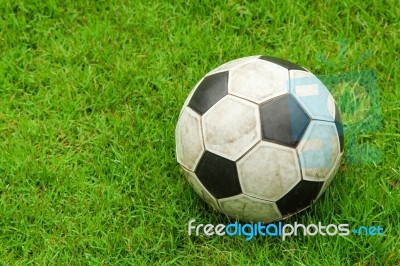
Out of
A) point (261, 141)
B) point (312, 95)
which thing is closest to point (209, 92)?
point (261, 141)

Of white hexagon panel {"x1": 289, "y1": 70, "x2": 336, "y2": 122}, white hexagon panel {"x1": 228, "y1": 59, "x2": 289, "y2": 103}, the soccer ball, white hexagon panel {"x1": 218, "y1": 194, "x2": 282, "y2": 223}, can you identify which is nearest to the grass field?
white hexagon panel {"x1": 218, "y1": 194, "x2": 282, "y2": 223}

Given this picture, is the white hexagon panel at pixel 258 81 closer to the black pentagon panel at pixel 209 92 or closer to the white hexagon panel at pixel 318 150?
the black pentagon panel at pixel 209 92

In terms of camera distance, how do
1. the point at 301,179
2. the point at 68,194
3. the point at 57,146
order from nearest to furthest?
the point at 301,179, the point at 68,194, the point at 57,146

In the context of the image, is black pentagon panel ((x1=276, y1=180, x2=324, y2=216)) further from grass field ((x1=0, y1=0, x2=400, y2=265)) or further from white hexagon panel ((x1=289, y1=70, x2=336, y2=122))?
white hexagon panel ((x1=289, y1=70, x2=336, y2=122))

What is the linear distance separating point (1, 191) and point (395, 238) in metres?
2.00

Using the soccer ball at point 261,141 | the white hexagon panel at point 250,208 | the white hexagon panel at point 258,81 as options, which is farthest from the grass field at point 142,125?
the white hexagon panel at point 258,81

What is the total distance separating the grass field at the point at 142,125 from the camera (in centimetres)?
286

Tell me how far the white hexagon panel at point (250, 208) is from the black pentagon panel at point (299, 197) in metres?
0.04

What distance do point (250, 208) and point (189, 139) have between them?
413 millimetres

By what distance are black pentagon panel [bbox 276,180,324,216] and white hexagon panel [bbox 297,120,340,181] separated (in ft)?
0.11

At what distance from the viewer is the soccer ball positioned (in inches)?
100.0

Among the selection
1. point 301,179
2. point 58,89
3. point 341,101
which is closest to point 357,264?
point 301,179

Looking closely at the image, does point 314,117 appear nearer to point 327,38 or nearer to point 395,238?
point 395,238

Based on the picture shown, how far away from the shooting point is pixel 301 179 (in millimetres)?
2584
